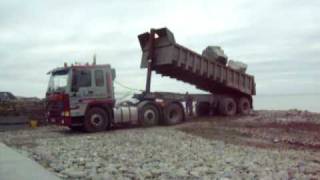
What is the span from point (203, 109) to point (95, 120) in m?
8.58

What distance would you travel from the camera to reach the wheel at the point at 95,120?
23906 mm

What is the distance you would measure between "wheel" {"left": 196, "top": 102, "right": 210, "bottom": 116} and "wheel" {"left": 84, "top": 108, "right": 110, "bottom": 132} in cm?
777

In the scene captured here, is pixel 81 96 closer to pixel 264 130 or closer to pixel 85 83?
pixel 85 83

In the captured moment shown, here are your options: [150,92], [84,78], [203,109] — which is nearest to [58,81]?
[84,78]

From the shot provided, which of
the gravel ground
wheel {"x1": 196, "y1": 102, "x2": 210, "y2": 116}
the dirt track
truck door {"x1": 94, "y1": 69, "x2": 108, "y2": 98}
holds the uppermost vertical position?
truck door {"x1": 94, "y1": 69, "x2": 108, "y2": 98}

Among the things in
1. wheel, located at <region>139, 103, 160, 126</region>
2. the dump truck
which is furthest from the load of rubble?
wheel, located at <region>139, 103, 160, 126</region>

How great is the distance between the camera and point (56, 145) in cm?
1852

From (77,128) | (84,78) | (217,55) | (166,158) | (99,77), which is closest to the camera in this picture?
(166,158)

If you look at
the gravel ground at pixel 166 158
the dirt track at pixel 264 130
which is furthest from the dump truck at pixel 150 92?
the gravel ground at pixel 166 158

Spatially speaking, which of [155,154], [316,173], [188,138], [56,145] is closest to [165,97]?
[188,138]

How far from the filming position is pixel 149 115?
26391mm

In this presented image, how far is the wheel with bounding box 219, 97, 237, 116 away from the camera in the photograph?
30.2 metres

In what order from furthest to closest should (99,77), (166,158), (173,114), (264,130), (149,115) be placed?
(173,114) → (149,115) → (99,77) → (264,130) → (166,158)

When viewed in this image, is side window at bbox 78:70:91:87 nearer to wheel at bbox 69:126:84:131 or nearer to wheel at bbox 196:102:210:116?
wheel at bbox 69:126:84:131
